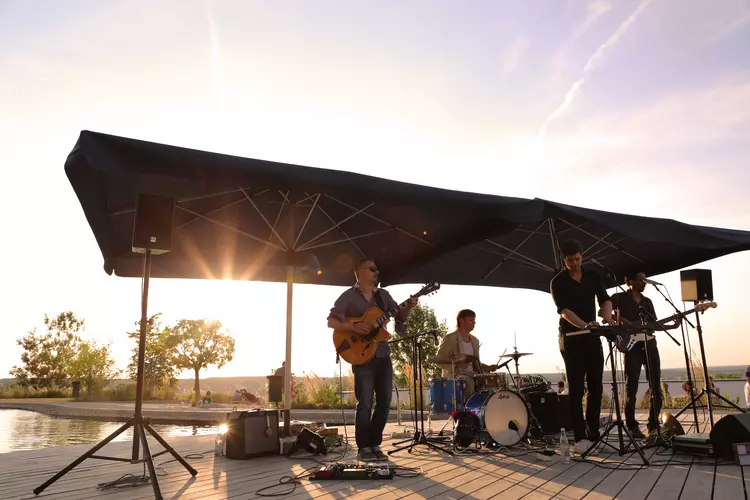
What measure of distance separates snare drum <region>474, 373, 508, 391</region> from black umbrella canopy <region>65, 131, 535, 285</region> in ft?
4.87

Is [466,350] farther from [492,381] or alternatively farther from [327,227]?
[327,227]

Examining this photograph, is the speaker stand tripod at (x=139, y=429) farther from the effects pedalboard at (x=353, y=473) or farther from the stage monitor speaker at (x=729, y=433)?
the stage monitor speaker at (x=729, y=433)

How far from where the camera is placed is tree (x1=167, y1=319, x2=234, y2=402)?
73.6 ft

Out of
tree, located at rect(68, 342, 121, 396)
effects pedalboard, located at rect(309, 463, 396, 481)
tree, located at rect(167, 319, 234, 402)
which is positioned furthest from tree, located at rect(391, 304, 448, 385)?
tree, located at rect(68, 342, 121, 396)

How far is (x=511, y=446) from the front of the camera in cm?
470

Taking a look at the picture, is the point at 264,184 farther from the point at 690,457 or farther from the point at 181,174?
the point at 690,457

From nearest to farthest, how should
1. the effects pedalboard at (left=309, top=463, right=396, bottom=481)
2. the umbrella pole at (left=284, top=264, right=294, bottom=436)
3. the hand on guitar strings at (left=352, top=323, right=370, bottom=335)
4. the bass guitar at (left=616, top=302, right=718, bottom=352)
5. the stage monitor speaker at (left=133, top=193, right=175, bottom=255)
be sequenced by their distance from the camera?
the effects pedalboard at (left=309, top=463, right=396, bottom=481), the stage monitor speaker at (left=133, top=193, right=175, bottom=255), the bass guitar at (left=616, top=302, right=718, bottom=352), the hand on guitar strings at (left=352, top=323, right=370, bottom=335), the umbrella pole at (left=284, top=264, right=294, bottom=436)

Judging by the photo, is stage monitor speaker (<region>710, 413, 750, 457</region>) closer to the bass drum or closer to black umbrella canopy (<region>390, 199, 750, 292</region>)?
the bass drum

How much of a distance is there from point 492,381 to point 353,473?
91.5 inches

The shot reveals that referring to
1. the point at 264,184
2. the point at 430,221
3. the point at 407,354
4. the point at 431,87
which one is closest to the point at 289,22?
the point at 431,87

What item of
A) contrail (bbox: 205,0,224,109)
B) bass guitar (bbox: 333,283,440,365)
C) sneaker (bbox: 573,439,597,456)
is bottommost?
sneaker (bbox: 573,439,597,456)

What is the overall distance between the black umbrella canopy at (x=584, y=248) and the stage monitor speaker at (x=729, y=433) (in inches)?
72.0

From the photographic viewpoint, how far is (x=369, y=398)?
427cm

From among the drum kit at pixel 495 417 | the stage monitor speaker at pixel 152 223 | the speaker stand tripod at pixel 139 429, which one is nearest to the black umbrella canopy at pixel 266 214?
the stage monitor speaker at pixel 152 223
